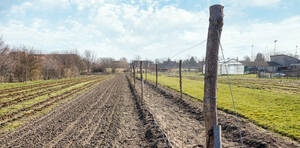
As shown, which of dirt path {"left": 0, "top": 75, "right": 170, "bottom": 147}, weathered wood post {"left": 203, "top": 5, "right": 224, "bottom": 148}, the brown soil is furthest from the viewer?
dirt path {"left": 0, "top": 75, "right": 170, "bottom": 147}

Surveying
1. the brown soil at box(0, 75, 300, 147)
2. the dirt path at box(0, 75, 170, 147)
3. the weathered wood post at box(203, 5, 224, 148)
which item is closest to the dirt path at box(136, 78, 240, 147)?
the brown soil at box(0, 75, 300, 147)

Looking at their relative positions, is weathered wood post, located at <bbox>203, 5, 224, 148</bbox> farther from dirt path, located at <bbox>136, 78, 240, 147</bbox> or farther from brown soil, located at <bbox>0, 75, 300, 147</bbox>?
dirt path, located at <bbox>136, 78, 240, 147</bbox>

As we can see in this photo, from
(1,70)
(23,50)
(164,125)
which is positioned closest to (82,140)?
(164,125)

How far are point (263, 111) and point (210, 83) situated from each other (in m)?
7.03

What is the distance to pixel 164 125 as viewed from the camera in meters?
6.88

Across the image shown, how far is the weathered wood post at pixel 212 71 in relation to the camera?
2877mm

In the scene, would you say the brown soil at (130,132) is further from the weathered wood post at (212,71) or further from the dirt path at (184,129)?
the weathered wood post at (212,71)

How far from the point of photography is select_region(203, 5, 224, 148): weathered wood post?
9.44ft

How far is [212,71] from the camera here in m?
2.94

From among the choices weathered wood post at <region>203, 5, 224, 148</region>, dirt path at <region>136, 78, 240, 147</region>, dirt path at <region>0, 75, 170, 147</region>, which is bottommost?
dirt path at <region>0, 75, 170, 147</region>

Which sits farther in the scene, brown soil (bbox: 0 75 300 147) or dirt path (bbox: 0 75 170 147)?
dirt path (bbox: 0 75 170 147)

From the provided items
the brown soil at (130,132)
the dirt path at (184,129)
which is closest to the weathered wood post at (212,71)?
the brown soil at (130,132)

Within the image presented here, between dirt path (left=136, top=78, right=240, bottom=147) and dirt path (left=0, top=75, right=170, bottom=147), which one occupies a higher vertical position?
dirt path (left=136, top=78, right=240, bottom=147)

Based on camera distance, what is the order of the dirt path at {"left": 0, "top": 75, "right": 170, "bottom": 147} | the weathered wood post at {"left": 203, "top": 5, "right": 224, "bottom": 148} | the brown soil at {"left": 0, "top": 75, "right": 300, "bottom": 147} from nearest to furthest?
the weathered wood post at {"left": 203, "top": 5, "right": 224, "bottom": 148} → the brown soil at {"left": 0, "top": 75, "right": 300, "bottom": 147} → the dirt path at {"left": 0, "top": 75, "right": 170, "bottom": 147}
